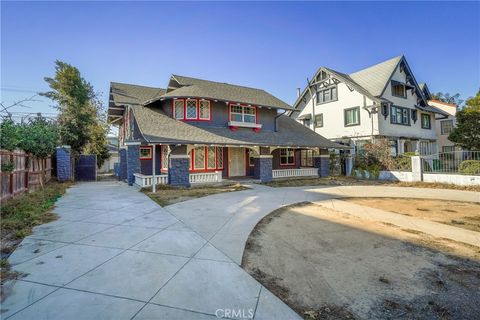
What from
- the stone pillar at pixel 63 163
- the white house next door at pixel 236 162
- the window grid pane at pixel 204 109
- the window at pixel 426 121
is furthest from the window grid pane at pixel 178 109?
the window at pixel 426 121

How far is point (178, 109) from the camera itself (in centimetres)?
1566

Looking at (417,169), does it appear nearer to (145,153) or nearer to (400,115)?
(400,115)

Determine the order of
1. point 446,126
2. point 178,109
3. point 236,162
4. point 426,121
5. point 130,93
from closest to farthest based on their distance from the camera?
point 178,109, point 236,162, point 130,93, point 426,121, point 446,126

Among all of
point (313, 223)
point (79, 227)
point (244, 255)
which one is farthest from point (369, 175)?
point (79, 227)

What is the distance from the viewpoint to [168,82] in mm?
18047

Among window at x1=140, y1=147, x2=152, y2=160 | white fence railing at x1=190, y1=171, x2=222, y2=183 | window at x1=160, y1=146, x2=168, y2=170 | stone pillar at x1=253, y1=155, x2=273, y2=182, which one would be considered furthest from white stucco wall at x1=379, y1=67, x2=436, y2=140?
window at x1=140, y1=147, x2=152, y2=160

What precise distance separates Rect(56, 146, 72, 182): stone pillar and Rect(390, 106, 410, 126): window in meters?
26.9

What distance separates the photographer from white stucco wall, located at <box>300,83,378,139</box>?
21.2m

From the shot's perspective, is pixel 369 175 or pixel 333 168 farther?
pixel 333 168

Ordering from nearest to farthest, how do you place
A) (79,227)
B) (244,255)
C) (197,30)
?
(244,255)
(79,227)
(197,30)

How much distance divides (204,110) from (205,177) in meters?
4.71

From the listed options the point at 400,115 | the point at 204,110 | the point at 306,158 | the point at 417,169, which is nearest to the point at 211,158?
the point at 204,110

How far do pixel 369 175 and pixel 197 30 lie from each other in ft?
51.4

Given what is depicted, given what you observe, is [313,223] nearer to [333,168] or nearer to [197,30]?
[197,30]
